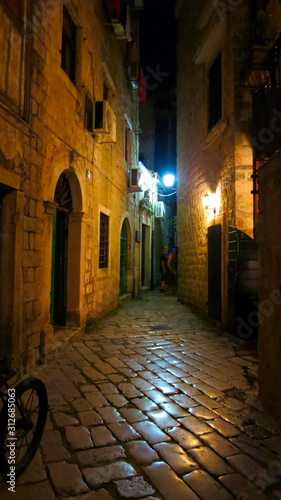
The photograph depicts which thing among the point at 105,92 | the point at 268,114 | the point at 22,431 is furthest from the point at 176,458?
the point at 105,92

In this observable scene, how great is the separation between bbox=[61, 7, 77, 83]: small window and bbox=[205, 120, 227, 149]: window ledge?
3455 mm

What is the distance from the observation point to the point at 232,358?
4.93 metres

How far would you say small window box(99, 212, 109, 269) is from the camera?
8.05m

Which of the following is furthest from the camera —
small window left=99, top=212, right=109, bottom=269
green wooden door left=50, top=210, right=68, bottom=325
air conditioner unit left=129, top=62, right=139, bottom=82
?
air conditioner unit left=129, top=62, right=139, bottom=82

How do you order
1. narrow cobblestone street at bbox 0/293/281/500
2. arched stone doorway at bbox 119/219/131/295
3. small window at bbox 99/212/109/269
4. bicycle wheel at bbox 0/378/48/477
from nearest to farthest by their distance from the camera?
bicycle wheel at bbox 0/378/48/477 → narrow cobblestone street at bbox 0/293/281/500 → small window at bbox 99/212/109/269 → arched stone doorway at bbox 119/219/131/295

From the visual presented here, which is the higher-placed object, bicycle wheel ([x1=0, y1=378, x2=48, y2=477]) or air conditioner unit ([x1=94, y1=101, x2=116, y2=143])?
air conditioner unit ([x1=94, y1=101, x2=116, y2=143])

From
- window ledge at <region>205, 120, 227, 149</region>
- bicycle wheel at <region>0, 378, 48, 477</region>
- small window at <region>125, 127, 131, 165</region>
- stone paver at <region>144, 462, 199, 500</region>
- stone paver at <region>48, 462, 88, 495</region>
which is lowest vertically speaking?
stone paver at <region>144, 462, 199, 500</region>

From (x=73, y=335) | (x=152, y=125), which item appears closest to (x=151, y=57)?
(x=152, y=125)

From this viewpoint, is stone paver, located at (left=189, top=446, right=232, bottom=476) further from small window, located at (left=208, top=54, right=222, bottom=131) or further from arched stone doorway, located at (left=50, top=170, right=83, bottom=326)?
small window, located at (left=208, top=54, right=222, bottom=131)

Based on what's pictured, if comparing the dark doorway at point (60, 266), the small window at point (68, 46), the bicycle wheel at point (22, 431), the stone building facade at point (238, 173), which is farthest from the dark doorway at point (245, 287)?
the small window at point (68, 46)

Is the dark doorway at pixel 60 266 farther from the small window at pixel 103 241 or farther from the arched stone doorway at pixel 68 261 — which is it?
the small window at pixel 103 241

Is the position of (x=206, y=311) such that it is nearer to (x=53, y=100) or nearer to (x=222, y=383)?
(x=222, y=383)

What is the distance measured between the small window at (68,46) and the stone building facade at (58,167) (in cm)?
2

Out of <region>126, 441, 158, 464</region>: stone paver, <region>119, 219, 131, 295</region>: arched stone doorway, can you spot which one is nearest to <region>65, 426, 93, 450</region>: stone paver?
<region>126, 441, 158, 464</region>: stone paver
